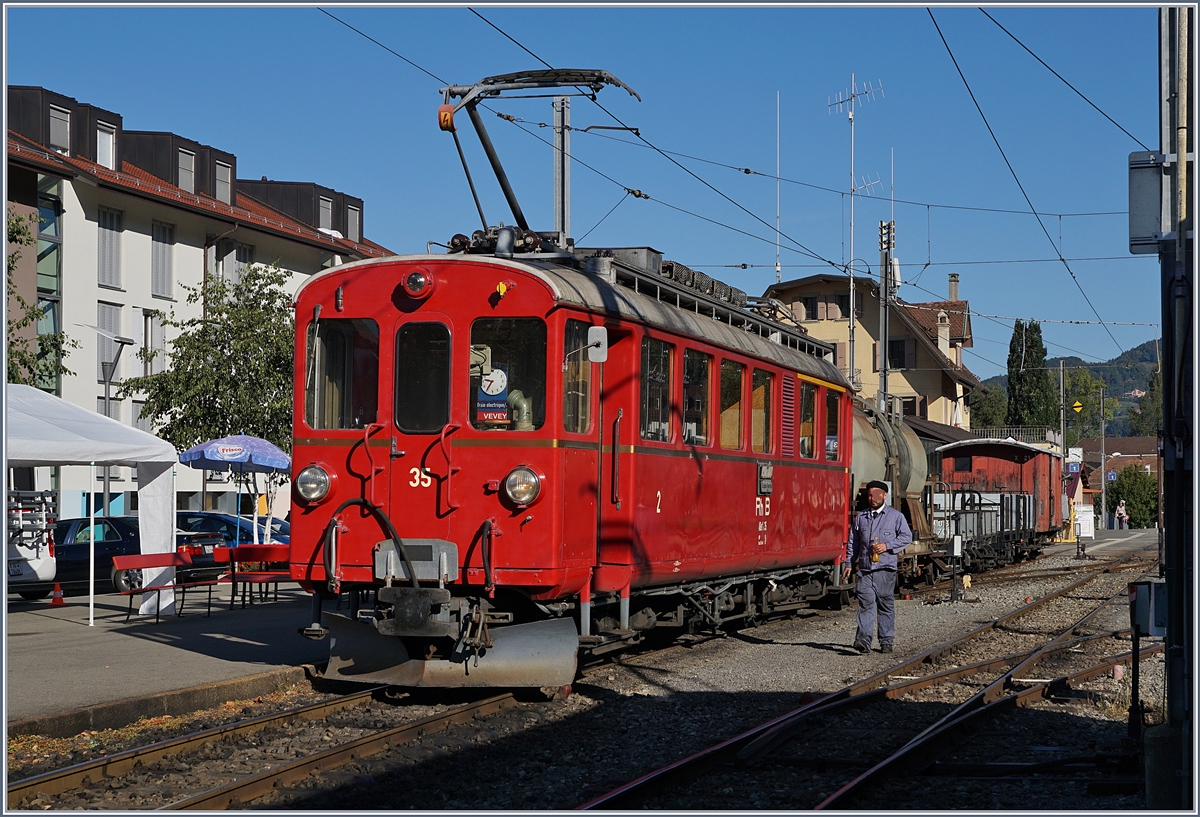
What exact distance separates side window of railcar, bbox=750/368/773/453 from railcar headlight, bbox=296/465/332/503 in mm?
4448

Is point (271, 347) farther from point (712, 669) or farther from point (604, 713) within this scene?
point (604, 713)

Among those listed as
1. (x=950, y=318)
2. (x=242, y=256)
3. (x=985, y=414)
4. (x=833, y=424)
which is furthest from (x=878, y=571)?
(x=985, y=414)

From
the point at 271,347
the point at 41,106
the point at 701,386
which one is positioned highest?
the point at 41,106

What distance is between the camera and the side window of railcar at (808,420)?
47.2 feet

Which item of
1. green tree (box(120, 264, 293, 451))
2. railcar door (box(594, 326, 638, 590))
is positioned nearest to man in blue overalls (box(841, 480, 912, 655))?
railcar door (box(594, 326, 638, 590))

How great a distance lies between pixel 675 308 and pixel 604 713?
3672 mm

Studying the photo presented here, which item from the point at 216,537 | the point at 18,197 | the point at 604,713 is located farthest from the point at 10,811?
the point at 18,197

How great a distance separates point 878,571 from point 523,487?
528 cm

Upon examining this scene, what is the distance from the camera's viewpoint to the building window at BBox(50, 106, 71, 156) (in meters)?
37.3

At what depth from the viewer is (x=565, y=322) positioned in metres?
9.59

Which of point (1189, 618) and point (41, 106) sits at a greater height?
point (41, 106)

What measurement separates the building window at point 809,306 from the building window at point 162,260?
1198 inches

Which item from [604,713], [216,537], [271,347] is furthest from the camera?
[271,347]

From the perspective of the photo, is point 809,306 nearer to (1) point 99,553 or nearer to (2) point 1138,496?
(2) point 1138,496
